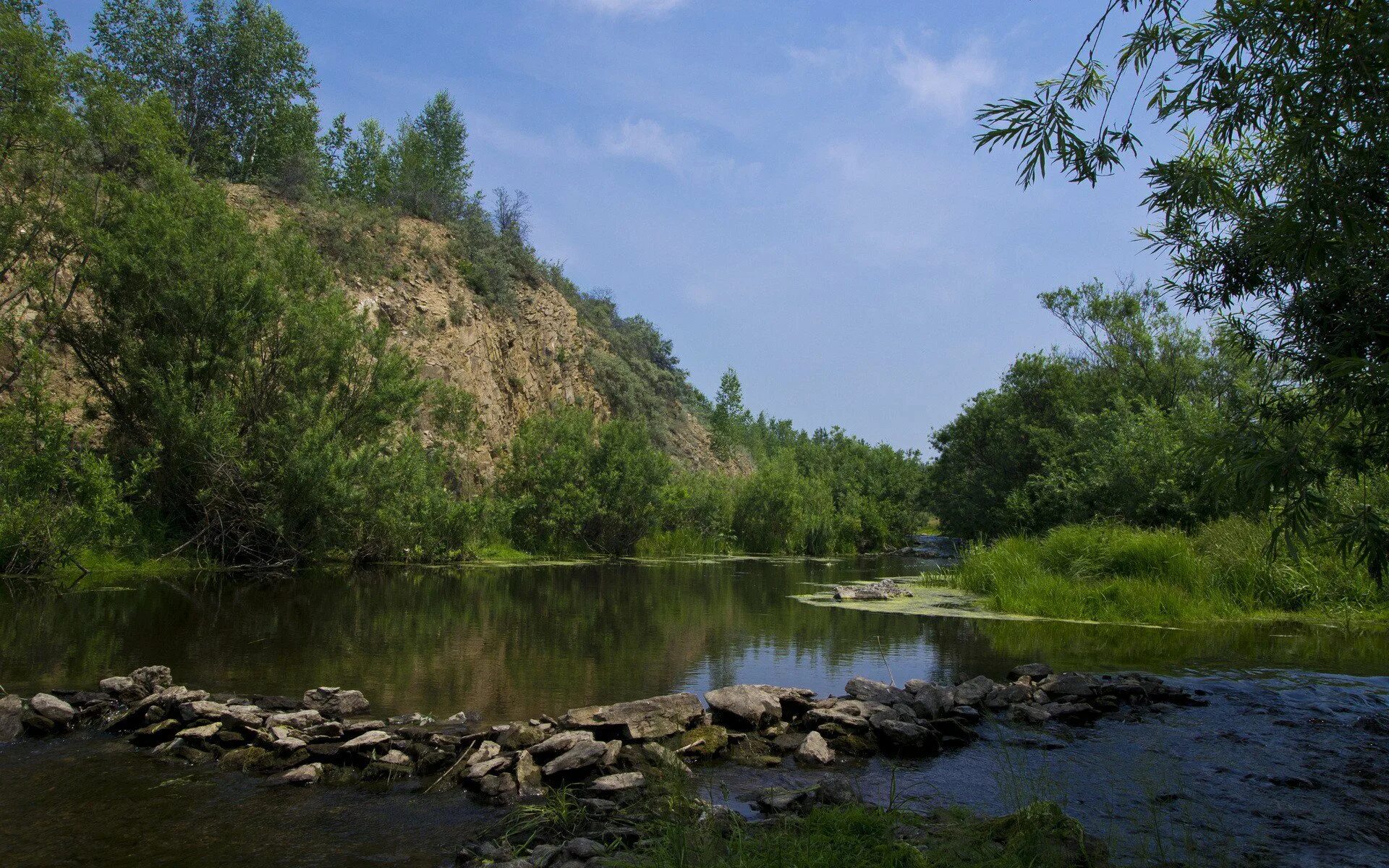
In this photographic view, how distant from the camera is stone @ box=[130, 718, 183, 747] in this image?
6609 mm

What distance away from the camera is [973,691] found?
28.3 feet

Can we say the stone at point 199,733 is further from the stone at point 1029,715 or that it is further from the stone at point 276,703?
the stone at point 1029,715

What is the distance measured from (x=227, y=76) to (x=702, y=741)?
164ft

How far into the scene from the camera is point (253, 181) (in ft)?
135

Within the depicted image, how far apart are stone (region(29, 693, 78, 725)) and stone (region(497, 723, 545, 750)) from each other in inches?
150

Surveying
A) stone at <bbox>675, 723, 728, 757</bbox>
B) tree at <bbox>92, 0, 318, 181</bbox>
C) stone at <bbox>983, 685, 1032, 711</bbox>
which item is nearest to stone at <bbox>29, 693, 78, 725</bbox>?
stone at <bbox>675, 723, 728, 757</bbox>

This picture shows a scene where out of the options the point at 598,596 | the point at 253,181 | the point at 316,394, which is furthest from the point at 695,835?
the point at 253,181

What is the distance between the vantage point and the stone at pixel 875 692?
8016 millimetres

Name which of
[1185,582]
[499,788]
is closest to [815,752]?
[499,788]

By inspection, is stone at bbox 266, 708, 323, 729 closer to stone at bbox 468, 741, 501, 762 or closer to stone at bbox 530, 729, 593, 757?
stone at bbox 468, 741, 501, 762

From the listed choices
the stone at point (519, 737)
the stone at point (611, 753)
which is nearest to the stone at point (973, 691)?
the stone at point (611, 753)

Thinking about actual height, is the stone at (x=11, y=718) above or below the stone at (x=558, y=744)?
below

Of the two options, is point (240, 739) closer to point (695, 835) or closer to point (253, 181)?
point (695, 835)

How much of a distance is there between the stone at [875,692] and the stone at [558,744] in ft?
10.1
